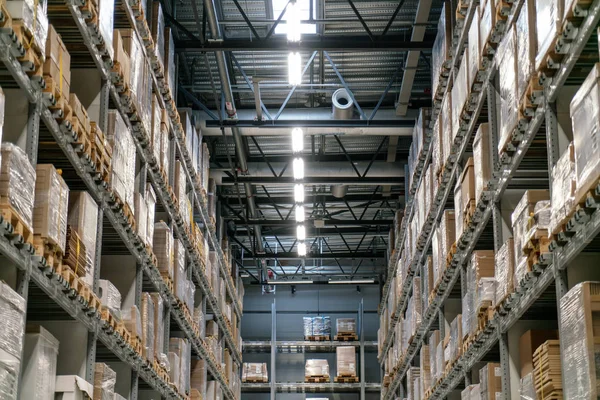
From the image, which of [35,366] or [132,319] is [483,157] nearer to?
[132,319]

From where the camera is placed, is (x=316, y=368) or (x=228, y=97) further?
(x=316, y=368)

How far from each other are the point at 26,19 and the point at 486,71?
190 inches

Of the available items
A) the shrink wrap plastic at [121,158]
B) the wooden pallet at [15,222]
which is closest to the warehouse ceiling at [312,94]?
the shrink wrap plastic at [121,158]

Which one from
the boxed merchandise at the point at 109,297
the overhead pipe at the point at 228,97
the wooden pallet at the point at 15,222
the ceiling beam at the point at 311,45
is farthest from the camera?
the ceiling beam at the point at 311,45

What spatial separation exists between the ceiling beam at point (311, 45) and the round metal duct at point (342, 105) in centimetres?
239

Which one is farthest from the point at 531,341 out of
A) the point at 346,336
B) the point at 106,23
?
the point at 346,336

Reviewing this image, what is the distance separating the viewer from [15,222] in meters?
6.39

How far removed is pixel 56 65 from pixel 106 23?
1.60m

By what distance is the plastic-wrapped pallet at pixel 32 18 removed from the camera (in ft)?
21.6

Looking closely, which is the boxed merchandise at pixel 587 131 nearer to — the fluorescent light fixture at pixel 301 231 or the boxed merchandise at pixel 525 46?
the boxed merchandise at pixel 525 46

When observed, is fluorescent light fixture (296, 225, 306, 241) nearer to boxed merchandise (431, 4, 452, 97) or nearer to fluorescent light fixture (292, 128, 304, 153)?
fluorescent light fixture (292, 128, 304, 153)

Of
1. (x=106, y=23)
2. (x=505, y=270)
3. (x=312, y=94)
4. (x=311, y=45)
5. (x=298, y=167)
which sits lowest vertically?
→ (x=505, y=270)

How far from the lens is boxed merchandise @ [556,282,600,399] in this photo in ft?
19.1

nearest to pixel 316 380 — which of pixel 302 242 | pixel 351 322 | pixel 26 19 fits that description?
pixel 351 322
